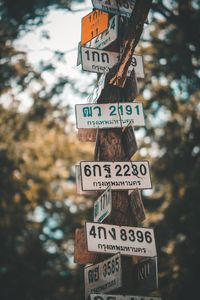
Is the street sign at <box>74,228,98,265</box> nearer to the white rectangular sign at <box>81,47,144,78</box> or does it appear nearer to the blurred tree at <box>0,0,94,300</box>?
the white rectangular sign at <box>81,47,144,78</box>

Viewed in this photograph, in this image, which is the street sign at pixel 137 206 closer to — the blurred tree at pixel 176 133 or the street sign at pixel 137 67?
the street sign at pixel 137 67

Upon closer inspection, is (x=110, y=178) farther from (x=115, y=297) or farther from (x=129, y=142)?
(x=115, y=297)

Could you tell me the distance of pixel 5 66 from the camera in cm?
1095

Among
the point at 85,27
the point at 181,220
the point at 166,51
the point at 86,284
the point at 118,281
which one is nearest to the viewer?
the point at 118,281

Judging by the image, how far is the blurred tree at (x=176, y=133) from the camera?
11.3m

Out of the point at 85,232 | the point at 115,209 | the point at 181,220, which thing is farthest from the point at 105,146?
the point at 181,220

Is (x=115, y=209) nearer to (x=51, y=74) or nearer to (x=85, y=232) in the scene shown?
(x=85, y=232)

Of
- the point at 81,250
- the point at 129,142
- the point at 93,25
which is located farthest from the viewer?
the point at 93,25

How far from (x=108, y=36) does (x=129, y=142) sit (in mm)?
1509

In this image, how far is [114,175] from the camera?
4414 millimetres

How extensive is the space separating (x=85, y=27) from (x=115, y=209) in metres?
2.66

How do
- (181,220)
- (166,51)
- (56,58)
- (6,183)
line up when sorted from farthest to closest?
(6,183), (181,220), (166,51), (56,58)

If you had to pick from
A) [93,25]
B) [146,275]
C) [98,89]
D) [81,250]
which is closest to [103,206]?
[81,250]

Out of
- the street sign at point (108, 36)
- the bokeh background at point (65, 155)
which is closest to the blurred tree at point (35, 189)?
the bokeh background at point (65, 155)
